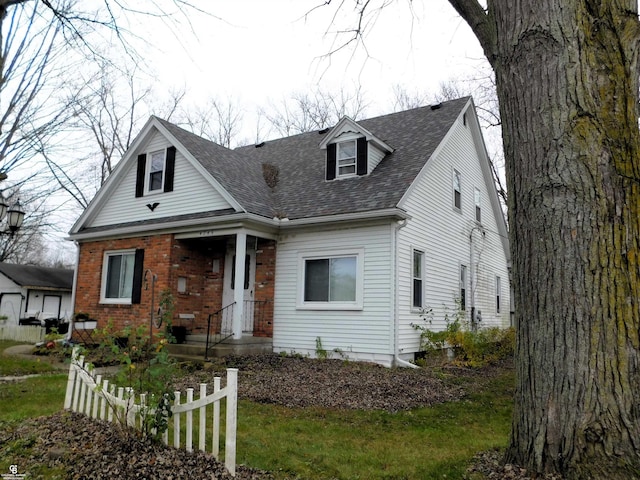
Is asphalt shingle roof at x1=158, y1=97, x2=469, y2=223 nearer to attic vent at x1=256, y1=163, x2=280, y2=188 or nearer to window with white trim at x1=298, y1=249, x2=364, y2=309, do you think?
attic vent at x1=256, y1=163, x2=280, y2=188

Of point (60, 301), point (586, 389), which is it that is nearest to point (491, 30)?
point (586, 389)

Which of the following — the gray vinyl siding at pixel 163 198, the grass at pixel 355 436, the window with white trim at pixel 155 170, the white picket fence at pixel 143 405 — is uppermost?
the window with white trim at pixel 155 170

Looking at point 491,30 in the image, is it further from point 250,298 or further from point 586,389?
point 250,298

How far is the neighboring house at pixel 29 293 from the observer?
26469 mm

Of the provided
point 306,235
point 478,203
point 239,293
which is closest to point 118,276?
point 239,293

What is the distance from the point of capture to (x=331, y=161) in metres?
12.9

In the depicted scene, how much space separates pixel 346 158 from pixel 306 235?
2.52 m

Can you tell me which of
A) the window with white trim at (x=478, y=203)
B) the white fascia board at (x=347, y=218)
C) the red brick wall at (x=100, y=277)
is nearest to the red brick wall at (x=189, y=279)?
the red brick wall at (x=100, y=277)

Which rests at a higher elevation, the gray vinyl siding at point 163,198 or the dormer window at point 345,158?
the dormer window at point 345,158

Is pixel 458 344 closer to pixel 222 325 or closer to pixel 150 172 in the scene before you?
pixel 222 325

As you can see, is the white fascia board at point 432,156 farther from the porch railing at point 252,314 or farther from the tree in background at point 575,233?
the tree in background at point 575,233

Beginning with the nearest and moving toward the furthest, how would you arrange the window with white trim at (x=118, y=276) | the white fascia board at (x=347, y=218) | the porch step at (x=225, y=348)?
the white fascia board at (x=347, y=218) < the porch step at (x=225, y=348) < the window with white trim at (x=118, y=276)

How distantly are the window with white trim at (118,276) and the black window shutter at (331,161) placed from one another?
569cm

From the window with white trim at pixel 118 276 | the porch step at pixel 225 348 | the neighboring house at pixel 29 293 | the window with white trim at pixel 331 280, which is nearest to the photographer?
the porch step at pixel 225 348
